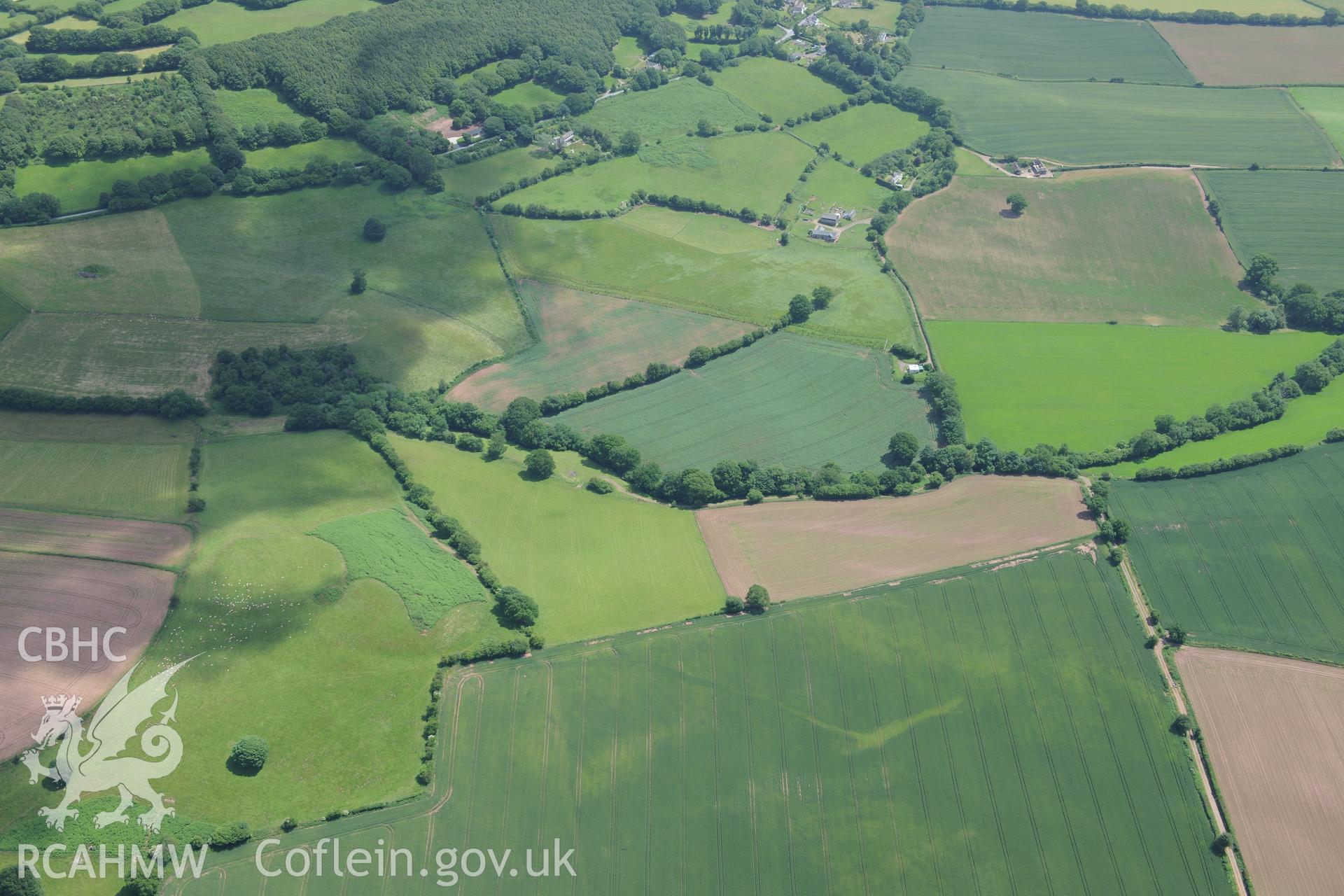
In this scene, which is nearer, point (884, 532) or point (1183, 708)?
point (1183, 708)

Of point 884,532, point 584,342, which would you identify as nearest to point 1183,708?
point 884,532

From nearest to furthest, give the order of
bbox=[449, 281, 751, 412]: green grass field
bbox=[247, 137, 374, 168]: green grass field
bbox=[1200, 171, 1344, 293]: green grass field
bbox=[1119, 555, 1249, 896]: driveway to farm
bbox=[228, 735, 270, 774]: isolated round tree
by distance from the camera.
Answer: bbox=[1119, 555, 1249, 896]: driveway to farm → bbox=[228, 735, 270, 774]: isolated round tree → bbox=[449, 281, 751, 412]: green grass field → bbox=[1200, 171, 1344, 293]: green grass field → bbox=[247, 137, 374, 168]: green grass field

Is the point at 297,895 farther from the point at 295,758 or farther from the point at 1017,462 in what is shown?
Result: the point at 1017,462

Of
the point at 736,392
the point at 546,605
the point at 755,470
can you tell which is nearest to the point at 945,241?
the point at 736,392

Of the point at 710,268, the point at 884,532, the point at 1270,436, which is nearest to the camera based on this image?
the point at 884,532

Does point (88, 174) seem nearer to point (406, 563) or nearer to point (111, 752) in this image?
point (406, 563)

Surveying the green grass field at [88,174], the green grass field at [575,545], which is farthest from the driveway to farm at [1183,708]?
the green grass field at [88,174]

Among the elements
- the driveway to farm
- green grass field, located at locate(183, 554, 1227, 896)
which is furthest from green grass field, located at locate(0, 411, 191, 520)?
the driveway to farm

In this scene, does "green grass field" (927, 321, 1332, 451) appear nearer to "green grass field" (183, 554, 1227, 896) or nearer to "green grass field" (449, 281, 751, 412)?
"green grass field" (183, 554, 1227, 896)
